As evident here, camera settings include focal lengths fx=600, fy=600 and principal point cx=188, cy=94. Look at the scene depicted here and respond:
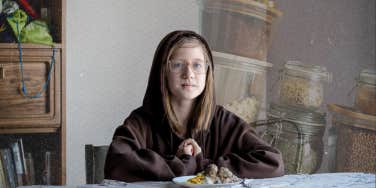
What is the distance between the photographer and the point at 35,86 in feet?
6.36

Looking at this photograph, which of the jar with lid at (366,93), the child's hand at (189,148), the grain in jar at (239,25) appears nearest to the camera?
the child's hand at (189,148)

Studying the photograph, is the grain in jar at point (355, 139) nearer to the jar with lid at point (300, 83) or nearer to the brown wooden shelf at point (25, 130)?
the jar with lid at point (300, 83)

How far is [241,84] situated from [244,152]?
80 centimetres

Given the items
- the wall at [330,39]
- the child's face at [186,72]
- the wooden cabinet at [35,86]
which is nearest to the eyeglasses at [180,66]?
the child's face at [186,72]

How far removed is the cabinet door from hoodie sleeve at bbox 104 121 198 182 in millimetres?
575

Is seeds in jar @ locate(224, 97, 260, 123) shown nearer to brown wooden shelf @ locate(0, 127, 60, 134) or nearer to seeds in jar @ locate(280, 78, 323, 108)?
seeds in jar @ locate(280, 78, 323, 108)

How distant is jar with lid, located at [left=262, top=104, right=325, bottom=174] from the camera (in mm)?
2414

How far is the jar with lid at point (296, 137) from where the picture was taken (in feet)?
7.92

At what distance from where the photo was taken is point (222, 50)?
231 centimetres

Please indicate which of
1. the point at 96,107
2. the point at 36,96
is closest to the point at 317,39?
the point at 96,107

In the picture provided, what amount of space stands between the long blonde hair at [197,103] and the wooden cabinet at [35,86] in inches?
21.0

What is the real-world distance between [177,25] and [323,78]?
677 millimetres

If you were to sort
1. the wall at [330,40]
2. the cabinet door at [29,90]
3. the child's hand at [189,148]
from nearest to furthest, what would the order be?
1. the child's hand at [189,148]
2. the cabinet door at [29,90]
3. the wall at [330,40]

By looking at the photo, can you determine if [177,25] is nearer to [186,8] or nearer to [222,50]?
[186,8]
